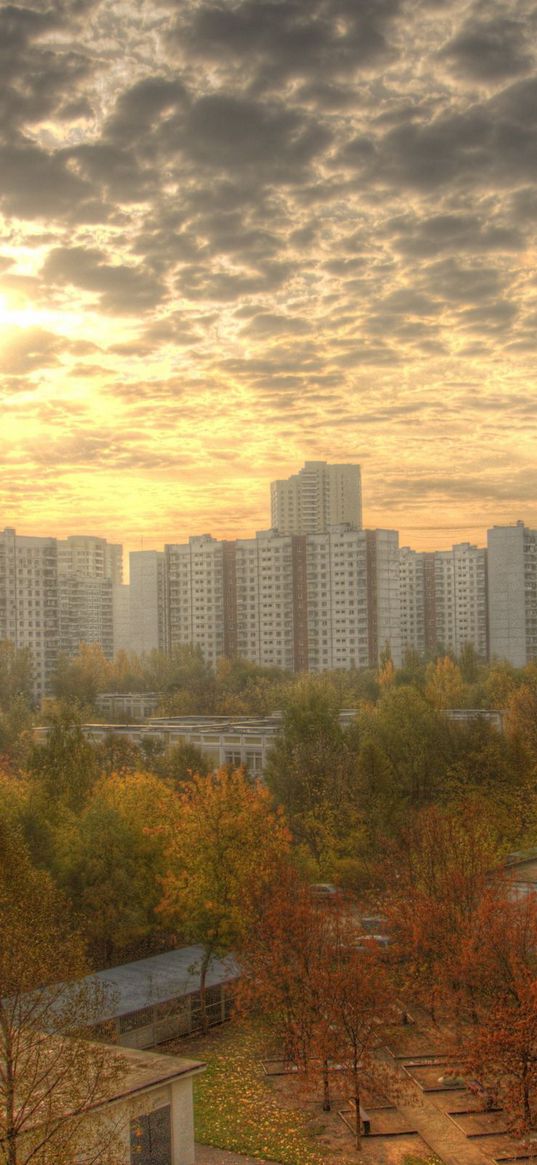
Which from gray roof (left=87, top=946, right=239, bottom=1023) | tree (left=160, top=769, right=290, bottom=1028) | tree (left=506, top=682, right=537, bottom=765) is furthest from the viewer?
tree (left=506, top=682, right=537, bottom=765)

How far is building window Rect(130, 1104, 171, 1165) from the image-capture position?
15.5 meters

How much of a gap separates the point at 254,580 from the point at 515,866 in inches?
2098

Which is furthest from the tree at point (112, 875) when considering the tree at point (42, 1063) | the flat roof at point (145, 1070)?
the tree at point (42, 1063)

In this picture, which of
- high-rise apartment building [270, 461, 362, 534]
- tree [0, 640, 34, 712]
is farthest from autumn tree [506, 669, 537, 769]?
high-rise apartment building [270, 461, 362, 534]

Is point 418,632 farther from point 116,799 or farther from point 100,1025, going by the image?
point 100,1025

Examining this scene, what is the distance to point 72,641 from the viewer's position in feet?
340

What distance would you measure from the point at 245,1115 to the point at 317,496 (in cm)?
11480

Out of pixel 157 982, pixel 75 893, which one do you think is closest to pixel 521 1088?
pixel 157 982

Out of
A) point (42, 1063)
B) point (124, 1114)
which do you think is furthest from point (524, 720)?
point (42, 1063)

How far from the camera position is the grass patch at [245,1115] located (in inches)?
656

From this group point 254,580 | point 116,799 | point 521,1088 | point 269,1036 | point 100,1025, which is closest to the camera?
point 521,1088

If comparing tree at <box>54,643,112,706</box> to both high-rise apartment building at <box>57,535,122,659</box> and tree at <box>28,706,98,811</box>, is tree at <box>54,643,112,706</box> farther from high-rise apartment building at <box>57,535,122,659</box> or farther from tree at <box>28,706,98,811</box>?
tree at <box>28,706,98,811</box>

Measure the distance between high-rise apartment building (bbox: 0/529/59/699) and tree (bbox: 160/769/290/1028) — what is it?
5996 centimetres

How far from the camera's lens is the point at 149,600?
3649 inches
